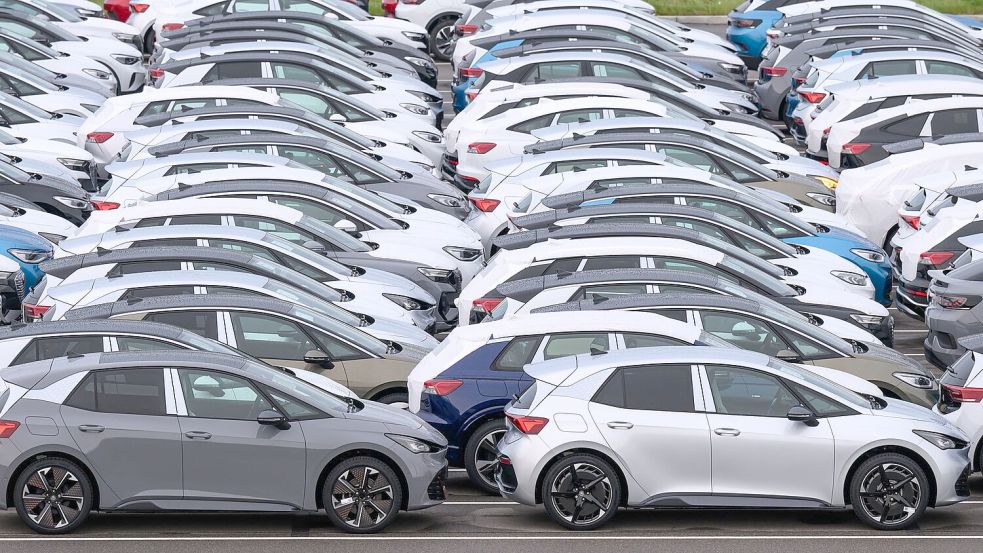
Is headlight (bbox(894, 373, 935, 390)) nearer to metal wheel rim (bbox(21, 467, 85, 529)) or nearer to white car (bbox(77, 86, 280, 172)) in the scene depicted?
metal wheel rim (bbox(21, 467, 85, 529))

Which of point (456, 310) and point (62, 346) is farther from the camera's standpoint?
point (456, 310)

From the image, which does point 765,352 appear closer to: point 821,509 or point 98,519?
point 821,509

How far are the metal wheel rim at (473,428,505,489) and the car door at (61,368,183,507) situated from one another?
2.60m

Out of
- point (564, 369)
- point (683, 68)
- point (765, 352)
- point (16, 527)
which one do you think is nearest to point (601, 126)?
point (683, 68)

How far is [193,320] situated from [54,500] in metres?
2.72

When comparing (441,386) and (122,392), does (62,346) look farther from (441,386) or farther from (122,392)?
(441,386)

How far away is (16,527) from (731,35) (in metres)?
21.6

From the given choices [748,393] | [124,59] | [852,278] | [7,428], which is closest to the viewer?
[7,428]

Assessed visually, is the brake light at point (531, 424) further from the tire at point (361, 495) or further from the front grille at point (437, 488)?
the tire at point (361, 495)

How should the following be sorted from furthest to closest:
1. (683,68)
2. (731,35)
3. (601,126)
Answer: (731,35) < (683,68) < (601,126)

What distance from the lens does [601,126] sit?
2245 centimetres

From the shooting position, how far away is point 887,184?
70.8 ft

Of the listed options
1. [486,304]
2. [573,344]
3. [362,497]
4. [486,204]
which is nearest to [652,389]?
[573,344]

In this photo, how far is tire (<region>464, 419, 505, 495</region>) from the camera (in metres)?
14.1
